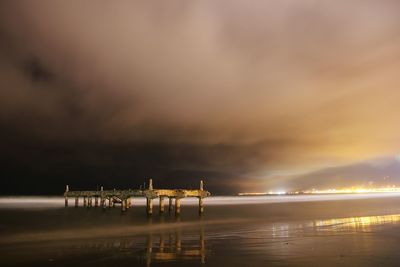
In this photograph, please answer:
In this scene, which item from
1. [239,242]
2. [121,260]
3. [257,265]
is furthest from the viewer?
[239,242]

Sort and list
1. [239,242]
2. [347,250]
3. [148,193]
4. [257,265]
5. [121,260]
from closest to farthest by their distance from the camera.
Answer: [257,265], [121,260], [347,250], [239,242], [148,193]

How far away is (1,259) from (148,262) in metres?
7.13

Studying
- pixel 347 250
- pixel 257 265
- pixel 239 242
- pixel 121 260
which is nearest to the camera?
pixel 257 265

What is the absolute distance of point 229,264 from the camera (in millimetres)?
14195

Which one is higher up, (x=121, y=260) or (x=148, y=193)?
(x=148, y=193)

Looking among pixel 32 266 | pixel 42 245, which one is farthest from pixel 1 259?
pixel 42 245

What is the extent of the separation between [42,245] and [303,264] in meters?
15.2

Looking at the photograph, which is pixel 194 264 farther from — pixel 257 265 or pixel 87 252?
pixel 87 252

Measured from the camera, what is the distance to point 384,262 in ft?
48.2

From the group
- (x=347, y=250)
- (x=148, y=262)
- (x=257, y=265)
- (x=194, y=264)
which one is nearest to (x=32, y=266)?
(x=148, y=262)

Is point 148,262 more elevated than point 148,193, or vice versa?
point 148,193

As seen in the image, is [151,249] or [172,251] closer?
[172,251]

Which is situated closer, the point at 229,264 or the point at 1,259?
the point at 229,264

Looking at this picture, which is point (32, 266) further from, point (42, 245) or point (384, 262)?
point (384, 262)
